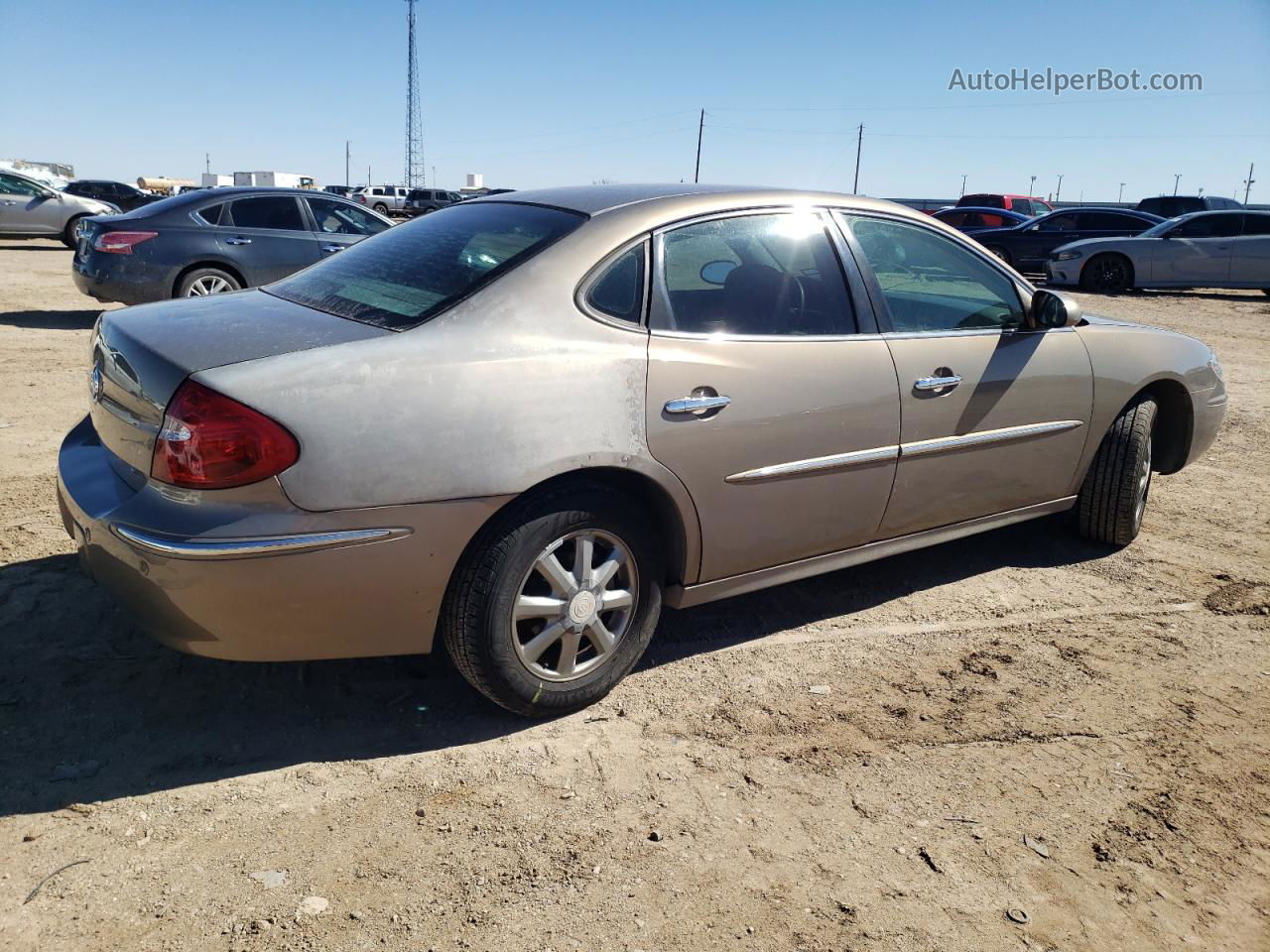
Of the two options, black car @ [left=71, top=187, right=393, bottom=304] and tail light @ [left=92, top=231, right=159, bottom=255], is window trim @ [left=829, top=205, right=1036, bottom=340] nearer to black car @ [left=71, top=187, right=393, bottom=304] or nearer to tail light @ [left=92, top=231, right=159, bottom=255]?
black car @ [left=71, top=187, right=393, bottom=304]

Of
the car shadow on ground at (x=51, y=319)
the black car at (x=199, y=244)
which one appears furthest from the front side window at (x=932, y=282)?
the car shadow on ground at (x=51, y=319)

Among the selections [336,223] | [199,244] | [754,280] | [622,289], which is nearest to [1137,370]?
[754,280]

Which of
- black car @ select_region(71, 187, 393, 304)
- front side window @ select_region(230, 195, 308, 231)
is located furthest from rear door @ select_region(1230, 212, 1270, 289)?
front side window @ select_region(230, 195, 308, 231)

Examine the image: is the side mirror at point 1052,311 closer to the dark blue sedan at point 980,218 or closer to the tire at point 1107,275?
the tire at point 1107,275

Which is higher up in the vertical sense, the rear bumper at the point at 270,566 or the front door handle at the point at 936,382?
the front door handle at the point at 936,382

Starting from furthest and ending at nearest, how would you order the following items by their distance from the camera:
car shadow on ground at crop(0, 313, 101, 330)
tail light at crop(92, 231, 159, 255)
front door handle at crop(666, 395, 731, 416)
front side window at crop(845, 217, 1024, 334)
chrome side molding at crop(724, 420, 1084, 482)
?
car shadow on ground at crop(0, 313, 101, 330)
tail light at crop(92, 231, 159, 255)
front side window at crop(845, 217, 1024, 334)
chrome side molding at crop(724, 420, 1084, 482)
front door handle at crop(666, 395, 731, 416)

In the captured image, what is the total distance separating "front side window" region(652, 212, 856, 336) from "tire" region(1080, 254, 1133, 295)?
52.3 ft

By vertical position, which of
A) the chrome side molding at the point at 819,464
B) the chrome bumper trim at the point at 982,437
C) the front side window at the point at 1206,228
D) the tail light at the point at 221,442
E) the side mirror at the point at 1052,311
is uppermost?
the front side window at the point at 1206,228

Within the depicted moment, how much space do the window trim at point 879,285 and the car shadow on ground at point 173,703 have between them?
121 cm

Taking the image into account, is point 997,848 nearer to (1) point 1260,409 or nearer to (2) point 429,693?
(2) point 429,693

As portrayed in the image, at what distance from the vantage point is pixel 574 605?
3.09 m

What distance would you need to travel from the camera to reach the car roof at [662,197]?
3439 millimetres

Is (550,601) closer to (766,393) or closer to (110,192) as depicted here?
(766,393)

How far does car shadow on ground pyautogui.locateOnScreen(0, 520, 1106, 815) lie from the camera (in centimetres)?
284
